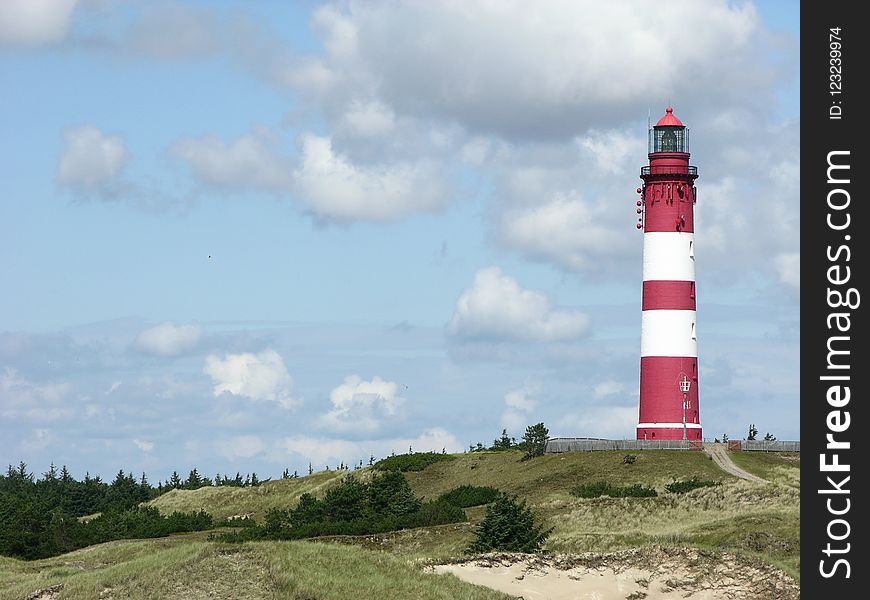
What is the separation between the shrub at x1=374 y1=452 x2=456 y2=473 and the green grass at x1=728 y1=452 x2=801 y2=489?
71.5 ft

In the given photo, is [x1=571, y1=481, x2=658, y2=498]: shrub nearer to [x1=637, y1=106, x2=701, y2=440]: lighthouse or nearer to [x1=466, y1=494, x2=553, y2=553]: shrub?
[x1=637, y1=106, x2=701, y2=440]: lighthouse

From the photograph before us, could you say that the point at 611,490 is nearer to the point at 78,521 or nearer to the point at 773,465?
the point at 773,465

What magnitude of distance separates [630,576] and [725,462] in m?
34.1

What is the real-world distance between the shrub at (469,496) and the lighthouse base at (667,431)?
33.2ft

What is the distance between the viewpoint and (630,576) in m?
44.5

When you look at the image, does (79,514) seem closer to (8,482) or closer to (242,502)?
(242,502)

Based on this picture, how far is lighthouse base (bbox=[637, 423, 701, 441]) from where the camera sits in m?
78.6

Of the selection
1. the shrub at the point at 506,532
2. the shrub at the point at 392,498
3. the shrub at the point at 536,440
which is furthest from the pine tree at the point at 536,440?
the shrub at the point at 506,532

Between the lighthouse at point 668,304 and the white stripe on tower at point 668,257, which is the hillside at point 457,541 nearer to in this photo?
the lighthouse at point 668,304

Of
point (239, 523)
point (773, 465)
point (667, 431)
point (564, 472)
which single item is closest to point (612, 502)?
point (564, 472)

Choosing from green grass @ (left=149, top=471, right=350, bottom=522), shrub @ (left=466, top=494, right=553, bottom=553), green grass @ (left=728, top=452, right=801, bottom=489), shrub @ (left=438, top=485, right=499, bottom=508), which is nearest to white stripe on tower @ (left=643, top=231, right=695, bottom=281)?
green grass @ (left=728, top=452, right=801, bottom=489)

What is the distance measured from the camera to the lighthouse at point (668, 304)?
77.1 metres

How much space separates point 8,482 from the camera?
457 feet
